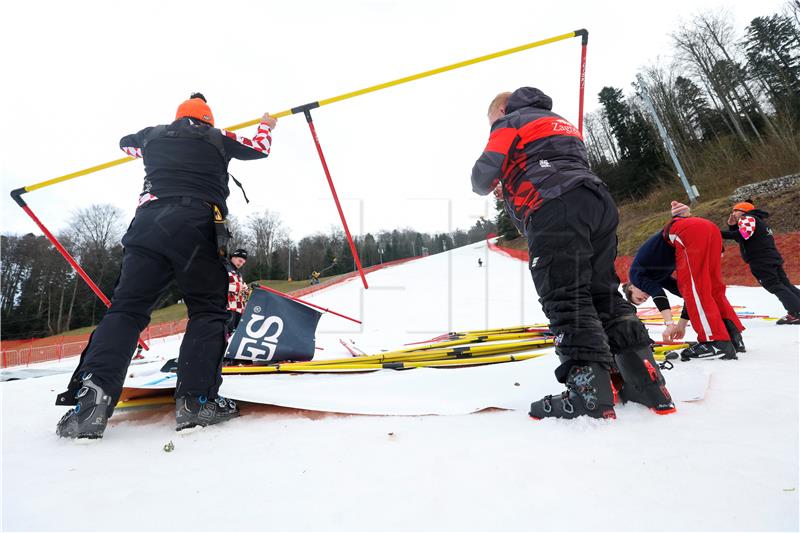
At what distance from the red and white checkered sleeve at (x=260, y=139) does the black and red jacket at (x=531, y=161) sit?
127 centimetres

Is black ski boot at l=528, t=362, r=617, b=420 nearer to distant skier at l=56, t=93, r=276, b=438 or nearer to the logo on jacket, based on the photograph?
the logo on jacket

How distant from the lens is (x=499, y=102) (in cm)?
212

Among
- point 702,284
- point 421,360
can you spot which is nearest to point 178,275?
point 421,360

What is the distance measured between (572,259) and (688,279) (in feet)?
5.96

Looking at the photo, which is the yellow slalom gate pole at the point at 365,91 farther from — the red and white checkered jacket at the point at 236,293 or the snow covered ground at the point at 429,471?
the snow covered ground at the point at 429,471

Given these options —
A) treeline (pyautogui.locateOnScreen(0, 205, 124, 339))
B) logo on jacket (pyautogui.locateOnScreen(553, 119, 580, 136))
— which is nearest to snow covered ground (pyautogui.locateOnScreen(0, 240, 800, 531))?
logo on jacket (pyautogui.locateOnScreen(553, 119, 580, 136))

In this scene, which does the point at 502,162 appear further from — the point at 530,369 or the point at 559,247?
the point at 530,369

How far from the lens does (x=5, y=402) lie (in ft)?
7.45

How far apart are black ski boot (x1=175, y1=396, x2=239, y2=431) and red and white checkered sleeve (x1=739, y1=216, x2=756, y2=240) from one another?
5065 mm

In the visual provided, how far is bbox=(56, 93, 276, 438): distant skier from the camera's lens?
1.57 m

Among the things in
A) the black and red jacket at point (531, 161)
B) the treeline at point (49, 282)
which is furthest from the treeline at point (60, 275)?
the black and red jacket at point (531, 161)

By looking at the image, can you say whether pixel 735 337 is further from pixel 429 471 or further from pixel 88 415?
pixel 88 415

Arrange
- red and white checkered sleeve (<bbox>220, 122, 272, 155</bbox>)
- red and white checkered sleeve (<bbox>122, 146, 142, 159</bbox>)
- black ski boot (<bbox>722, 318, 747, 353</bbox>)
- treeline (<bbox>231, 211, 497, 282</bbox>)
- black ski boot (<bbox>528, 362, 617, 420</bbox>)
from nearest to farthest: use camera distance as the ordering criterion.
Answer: black ski boot (<bbox>528, 362, 617, 420</bbox>)
red and white checkered sleeve (<bbox>220, 122, 272, 155</bbox>)
red and white checkered sleeve (<bbox>122, 146, 142, 159</bbox>)
black ski boot (<bbox>722, 318, 747, 353</bbox>)
treeline (<bbox>231, 211, 497, 282</bbox>)

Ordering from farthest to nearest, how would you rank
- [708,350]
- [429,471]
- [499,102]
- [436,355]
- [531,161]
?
[436,355] → [708,350] → [499,102] → [531,161] → [429,471]
